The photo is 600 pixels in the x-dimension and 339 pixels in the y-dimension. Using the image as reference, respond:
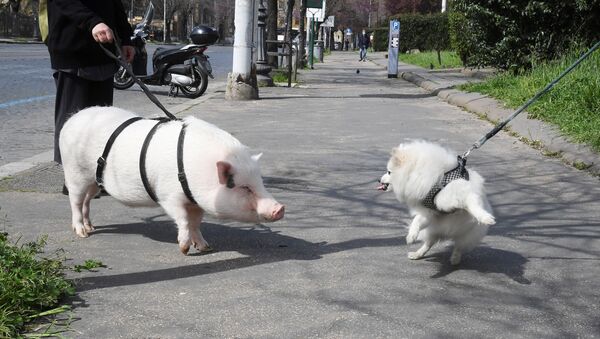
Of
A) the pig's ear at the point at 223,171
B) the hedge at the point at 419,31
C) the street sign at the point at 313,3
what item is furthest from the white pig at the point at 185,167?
the hedge at the point at 419,31

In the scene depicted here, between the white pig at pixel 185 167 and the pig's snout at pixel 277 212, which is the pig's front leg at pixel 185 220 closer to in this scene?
the white pig at pixel 185 167

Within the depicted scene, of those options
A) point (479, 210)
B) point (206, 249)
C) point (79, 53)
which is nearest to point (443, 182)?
point (479, 210)

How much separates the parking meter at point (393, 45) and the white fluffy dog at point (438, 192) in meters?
19.2

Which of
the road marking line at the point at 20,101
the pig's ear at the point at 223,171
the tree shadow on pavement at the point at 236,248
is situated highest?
the pig's ear at the point at 223,171

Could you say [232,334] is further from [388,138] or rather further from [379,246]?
[388,138]

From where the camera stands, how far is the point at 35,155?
302 inches

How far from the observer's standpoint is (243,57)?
46.9 feet

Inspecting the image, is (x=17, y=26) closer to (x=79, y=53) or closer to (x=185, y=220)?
(x=79, y=53)

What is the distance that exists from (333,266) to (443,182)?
80 centimetres

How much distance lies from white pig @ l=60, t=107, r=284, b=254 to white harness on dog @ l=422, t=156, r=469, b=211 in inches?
31.4

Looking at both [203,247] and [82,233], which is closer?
[203,247]

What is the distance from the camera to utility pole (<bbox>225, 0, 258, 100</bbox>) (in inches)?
548

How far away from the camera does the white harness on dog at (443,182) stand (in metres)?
4.05

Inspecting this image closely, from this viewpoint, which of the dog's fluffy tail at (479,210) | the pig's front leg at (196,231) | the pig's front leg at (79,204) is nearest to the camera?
the dog's fluffy tail at (479,210)
